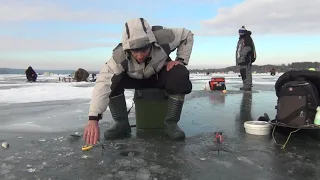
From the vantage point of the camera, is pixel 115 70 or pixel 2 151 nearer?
pixel 2 151

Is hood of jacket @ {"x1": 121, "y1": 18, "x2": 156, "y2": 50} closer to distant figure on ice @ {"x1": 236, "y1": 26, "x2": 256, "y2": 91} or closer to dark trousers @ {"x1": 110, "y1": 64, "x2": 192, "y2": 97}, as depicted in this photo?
dark trousers @ {"x1": 110, "y1": 64, "x2": 192, "y2": 97}

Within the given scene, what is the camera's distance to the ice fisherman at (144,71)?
8.95 ft

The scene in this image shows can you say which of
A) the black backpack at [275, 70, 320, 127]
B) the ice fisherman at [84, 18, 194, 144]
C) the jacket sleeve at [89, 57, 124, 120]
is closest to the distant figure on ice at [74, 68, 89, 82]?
the ice fisherman at [84, 18, 194, 144]

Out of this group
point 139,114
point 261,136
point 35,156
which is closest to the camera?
point 35,156

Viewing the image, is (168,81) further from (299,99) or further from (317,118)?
(317,118)

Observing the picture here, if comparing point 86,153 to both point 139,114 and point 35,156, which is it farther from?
point 139,114

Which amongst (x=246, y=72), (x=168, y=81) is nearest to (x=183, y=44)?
(x=168, y=81)

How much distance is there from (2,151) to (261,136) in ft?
8.72

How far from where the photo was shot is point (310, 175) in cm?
204

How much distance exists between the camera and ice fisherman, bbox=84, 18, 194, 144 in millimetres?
2727

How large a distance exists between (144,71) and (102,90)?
0.63 metres

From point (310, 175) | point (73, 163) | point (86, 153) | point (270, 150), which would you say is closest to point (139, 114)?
point (86, 153)

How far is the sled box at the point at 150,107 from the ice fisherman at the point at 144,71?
97mm

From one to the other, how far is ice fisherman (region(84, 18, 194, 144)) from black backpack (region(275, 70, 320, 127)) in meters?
1.06
